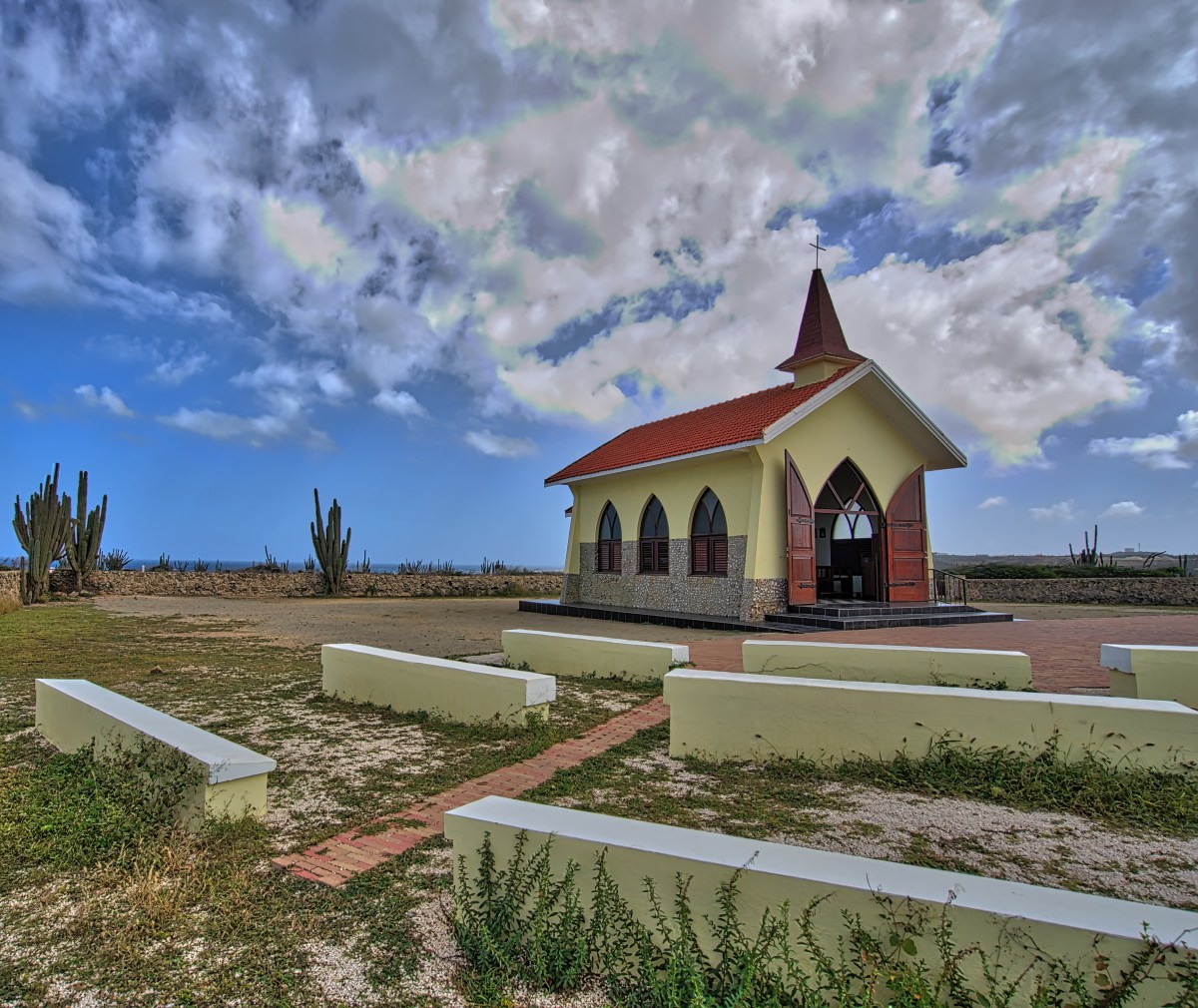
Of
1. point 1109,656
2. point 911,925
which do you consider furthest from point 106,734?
point 1109,656

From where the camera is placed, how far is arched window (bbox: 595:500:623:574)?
1911 centimetres

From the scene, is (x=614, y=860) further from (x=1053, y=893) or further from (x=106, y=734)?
(x=106, y=734)

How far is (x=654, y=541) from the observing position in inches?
697

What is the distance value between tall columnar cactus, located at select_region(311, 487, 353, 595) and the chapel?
13.5 m

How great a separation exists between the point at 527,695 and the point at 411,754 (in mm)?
1008

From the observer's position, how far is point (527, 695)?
5828mm

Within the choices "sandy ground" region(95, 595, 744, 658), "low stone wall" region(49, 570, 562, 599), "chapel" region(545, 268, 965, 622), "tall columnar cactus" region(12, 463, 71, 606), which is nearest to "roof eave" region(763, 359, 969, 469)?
"chapel" region(545, 268, 965, 622)

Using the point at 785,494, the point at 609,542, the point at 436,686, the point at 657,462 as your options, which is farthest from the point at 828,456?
the point at 436,686

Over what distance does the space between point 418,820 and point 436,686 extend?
2596mm

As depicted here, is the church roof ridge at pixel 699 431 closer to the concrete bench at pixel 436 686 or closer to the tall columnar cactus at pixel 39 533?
the concrete bench at pixel 436 686

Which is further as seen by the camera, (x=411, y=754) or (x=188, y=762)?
(x=411, y=754)

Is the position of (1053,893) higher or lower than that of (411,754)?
→ higher

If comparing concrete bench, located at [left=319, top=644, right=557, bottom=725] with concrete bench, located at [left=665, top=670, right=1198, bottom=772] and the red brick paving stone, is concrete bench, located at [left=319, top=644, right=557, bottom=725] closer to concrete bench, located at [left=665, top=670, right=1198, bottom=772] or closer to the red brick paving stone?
concrete bench, located at [left=665, top=670, right=1198, bottom=772]

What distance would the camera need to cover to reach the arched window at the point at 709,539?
51.2 feet
